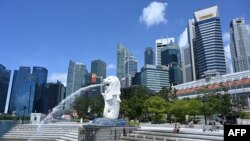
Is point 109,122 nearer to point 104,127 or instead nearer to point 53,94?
point 104,127

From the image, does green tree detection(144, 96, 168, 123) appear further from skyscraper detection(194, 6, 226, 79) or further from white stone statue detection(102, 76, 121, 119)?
skyscraper detection(194, 6, 226, 79)

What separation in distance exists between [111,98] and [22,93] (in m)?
160

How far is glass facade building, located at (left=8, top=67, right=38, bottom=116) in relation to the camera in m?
168

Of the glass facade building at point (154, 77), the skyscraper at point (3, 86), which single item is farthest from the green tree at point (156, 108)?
the skyscraper at point (3, 86)

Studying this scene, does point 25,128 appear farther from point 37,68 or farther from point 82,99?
point 37,68

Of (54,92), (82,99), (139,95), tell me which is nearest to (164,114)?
(139,95)

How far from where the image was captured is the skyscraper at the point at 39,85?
163375 millimetres

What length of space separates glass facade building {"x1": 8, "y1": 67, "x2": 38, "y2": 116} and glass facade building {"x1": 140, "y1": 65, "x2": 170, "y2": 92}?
73760mm

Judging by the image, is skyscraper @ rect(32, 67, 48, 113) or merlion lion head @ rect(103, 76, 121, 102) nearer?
merlion lion head @ rect(103, 76, 121, 102)

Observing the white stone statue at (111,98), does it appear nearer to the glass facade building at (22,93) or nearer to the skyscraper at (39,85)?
the skyscraper at (39,85)

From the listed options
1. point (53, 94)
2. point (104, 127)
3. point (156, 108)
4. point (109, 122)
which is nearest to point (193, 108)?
point (156, 108)

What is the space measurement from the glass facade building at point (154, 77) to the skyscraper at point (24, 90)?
71.1 m

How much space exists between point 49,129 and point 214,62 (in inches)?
4966

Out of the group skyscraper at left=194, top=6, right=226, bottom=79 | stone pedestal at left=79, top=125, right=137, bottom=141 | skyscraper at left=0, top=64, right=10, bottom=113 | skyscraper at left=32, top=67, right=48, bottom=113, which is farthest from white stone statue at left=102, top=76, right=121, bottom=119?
skyscraper at left=0, top=64, right=10, bottom=113
